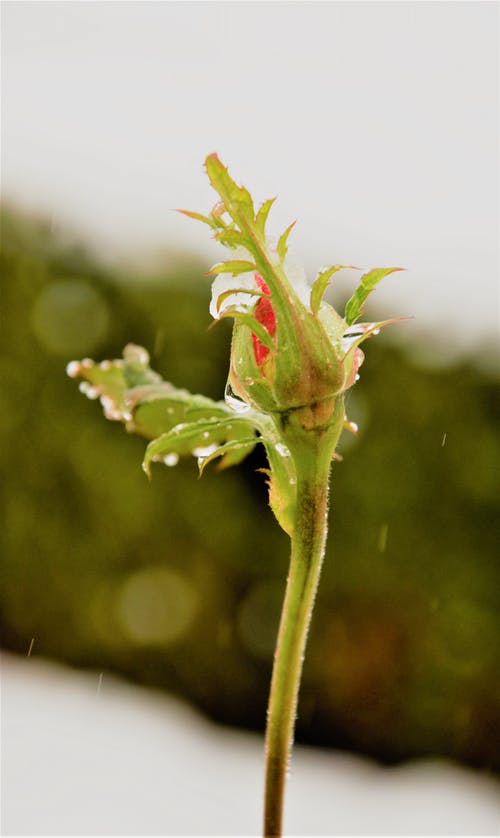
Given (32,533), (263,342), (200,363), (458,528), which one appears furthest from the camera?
(32,533)

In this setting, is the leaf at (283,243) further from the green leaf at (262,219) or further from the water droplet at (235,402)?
the water droplet at (235,402)

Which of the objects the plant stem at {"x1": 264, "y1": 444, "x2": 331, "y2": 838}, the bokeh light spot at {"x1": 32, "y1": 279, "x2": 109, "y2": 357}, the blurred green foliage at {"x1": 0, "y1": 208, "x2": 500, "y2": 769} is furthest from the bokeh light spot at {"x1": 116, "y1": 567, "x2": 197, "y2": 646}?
the plant stem at {"x1": 264, "y1": 444, "x2": 331, "y2": 838}

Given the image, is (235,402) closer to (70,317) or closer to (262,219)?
(262,219)

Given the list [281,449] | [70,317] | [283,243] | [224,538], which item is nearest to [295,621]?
[281,449]

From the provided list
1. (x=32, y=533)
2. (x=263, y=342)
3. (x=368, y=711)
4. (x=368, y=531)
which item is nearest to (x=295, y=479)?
(x=263, y=342)

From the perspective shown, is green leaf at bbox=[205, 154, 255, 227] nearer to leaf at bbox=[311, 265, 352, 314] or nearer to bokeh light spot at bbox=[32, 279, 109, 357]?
leaf at bbox=[311, 265, 352, 314]

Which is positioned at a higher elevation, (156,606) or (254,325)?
(254,325)

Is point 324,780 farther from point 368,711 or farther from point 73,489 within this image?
point 73,489
